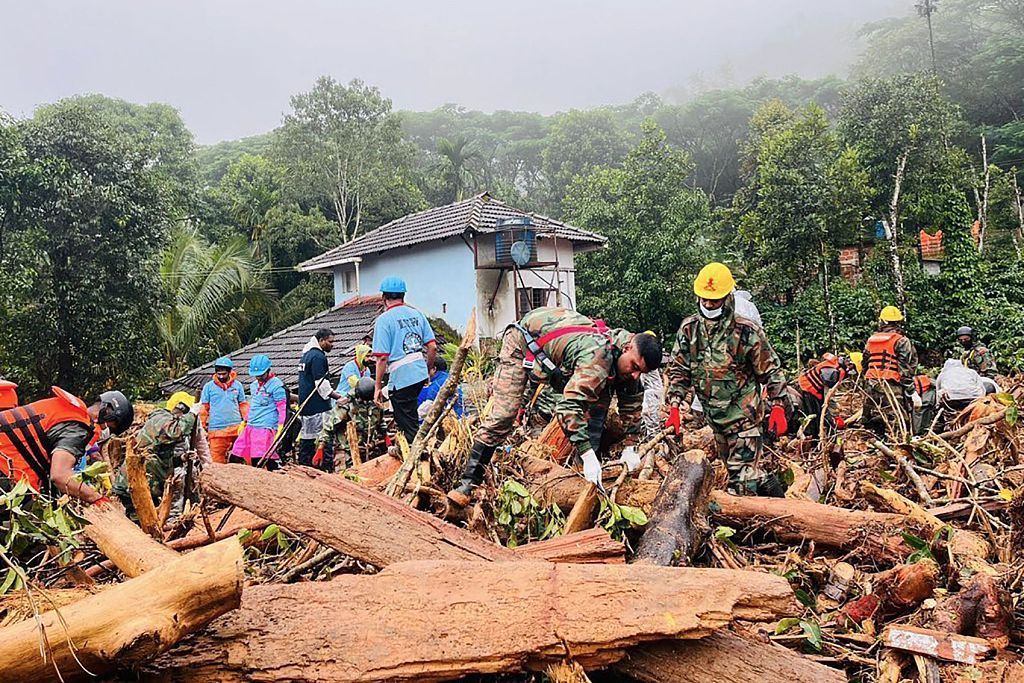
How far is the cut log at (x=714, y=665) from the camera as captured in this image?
240 centimetres

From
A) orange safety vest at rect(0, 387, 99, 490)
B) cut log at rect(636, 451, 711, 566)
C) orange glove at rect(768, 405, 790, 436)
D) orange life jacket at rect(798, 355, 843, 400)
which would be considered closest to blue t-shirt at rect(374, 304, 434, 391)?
orange safety vest at rect(0, 387, 99, 490)

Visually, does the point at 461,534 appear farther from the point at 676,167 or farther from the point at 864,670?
the point at 676,167

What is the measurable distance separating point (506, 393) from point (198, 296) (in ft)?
53.5

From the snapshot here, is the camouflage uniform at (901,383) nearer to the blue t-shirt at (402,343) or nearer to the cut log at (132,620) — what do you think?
the blue t-shirt at (402,343)

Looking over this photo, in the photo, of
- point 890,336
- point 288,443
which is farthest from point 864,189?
point 288,443

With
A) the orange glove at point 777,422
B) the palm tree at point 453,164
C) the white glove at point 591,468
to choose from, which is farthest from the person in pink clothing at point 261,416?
the palm tree at point 453,164

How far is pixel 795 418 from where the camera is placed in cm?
862

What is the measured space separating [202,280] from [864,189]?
17148 mm

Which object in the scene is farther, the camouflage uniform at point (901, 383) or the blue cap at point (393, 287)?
the camouflage uniform at point (901, 383)

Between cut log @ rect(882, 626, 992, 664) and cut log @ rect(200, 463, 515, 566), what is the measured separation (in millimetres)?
1564

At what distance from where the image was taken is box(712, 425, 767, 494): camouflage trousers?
4848mm

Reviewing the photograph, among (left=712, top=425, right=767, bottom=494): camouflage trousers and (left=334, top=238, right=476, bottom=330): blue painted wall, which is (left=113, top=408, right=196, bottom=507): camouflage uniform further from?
(left=334, top=238, right=476, bottom=330): blue painted wall

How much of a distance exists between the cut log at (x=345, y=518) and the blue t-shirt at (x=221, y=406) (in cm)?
495

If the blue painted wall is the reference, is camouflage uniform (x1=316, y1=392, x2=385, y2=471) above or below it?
below
